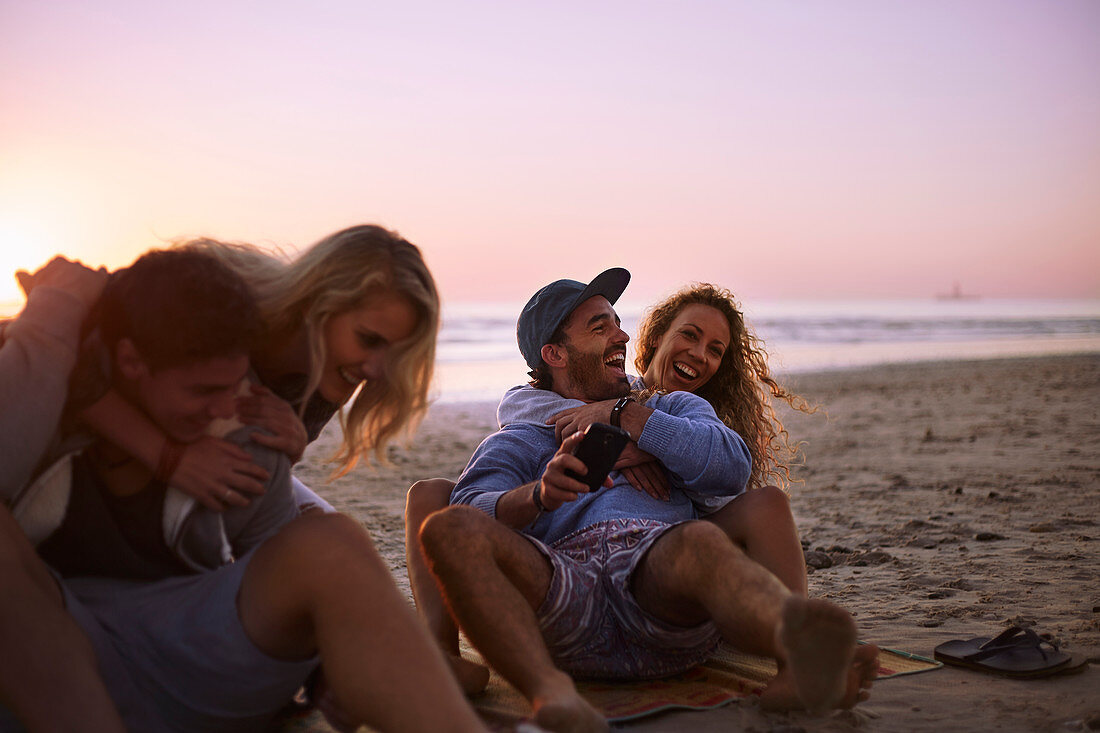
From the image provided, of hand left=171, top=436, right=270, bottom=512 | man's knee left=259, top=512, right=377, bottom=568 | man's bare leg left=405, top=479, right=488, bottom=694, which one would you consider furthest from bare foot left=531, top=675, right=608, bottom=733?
hand left=171, top=436, right=270, bottom=512

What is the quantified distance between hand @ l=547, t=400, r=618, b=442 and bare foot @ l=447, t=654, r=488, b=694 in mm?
919

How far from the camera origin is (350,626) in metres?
1.96

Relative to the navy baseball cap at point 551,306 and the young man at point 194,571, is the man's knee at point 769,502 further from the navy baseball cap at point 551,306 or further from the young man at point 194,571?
the young man at point 194,571

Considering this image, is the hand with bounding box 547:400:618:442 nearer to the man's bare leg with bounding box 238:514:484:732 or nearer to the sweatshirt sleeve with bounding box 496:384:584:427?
the sweatshirt sleeve with bounding box 496:384:584:427

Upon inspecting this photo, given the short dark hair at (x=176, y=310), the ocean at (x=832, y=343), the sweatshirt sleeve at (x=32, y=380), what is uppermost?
the short dark hair at (x=176, y=310)

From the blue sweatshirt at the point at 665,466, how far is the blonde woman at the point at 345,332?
556 mm

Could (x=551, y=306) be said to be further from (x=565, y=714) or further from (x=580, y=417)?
(x=565, y=714)

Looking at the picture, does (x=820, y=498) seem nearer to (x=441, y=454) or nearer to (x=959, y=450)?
(x=959, y=450)

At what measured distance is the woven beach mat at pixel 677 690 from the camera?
2.79m

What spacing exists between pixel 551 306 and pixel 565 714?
204 cm

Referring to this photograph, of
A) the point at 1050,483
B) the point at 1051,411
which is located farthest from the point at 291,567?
the point at 1051,411

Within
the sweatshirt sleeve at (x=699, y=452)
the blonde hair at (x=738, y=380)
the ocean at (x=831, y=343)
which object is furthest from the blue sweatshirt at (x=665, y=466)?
the ocean at (x=831, y=343)

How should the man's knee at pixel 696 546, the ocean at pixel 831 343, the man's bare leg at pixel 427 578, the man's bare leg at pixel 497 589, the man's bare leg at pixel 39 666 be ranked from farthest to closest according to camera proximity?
the ocean at pixel 831 343, the man's bare leg at pixel 427 578, the man's knee at pixel 696 546, the man's bare leg at pixel 497 589, the man's bare leg at pixel 39 666

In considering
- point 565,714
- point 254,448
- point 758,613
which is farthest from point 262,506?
point 758,613
